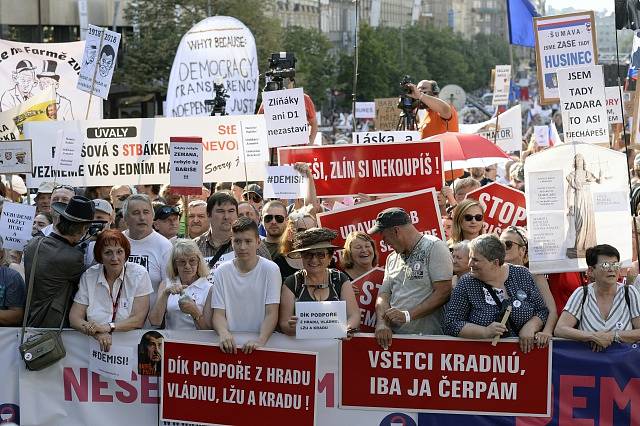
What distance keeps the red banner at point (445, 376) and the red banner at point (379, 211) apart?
1307 millimetres

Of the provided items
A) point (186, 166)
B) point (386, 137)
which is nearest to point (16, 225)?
point (186, 166)

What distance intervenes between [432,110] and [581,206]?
15.2 ft

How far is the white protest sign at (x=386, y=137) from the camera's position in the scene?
11109mm

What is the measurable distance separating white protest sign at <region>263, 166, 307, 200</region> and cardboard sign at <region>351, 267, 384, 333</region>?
88.8 inches

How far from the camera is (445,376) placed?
306 inches

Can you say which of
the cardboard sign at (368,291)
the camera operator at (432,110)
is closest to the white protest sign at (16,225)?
the cardboard sign at (368,291)

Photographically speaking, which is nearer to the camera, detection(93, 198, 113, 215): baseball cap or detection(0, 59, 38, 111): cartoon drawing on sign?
detection(93, 198, 113, 215): baseball cap

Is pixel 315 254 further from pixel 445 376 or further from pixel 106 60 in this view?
pixel 106 60

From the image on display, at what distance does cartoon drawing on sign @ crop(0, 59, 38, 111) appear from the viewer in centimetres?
1599

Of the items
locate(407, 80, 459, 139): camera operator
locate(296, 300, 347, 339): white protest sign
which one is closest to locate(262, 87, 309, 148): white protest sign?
locate(407, 80, 459, 139): camera operator

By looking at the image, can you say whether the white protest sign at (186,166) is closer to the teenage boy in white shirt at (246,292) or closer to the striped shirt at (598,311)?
the teenage boy in white shirt at (246,292)

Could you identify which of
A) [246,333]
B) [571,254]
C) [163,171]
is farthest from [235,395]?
[163,171]

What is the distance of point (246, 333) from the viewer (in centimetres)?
791

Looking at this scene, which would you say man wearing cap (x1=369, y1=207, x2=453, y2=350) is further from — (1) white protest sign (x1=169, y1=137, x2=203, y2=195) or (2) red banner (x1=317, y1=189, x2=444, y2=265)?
(1) white protest sign (x1=169, y1=137, x2=203, y2=195)
